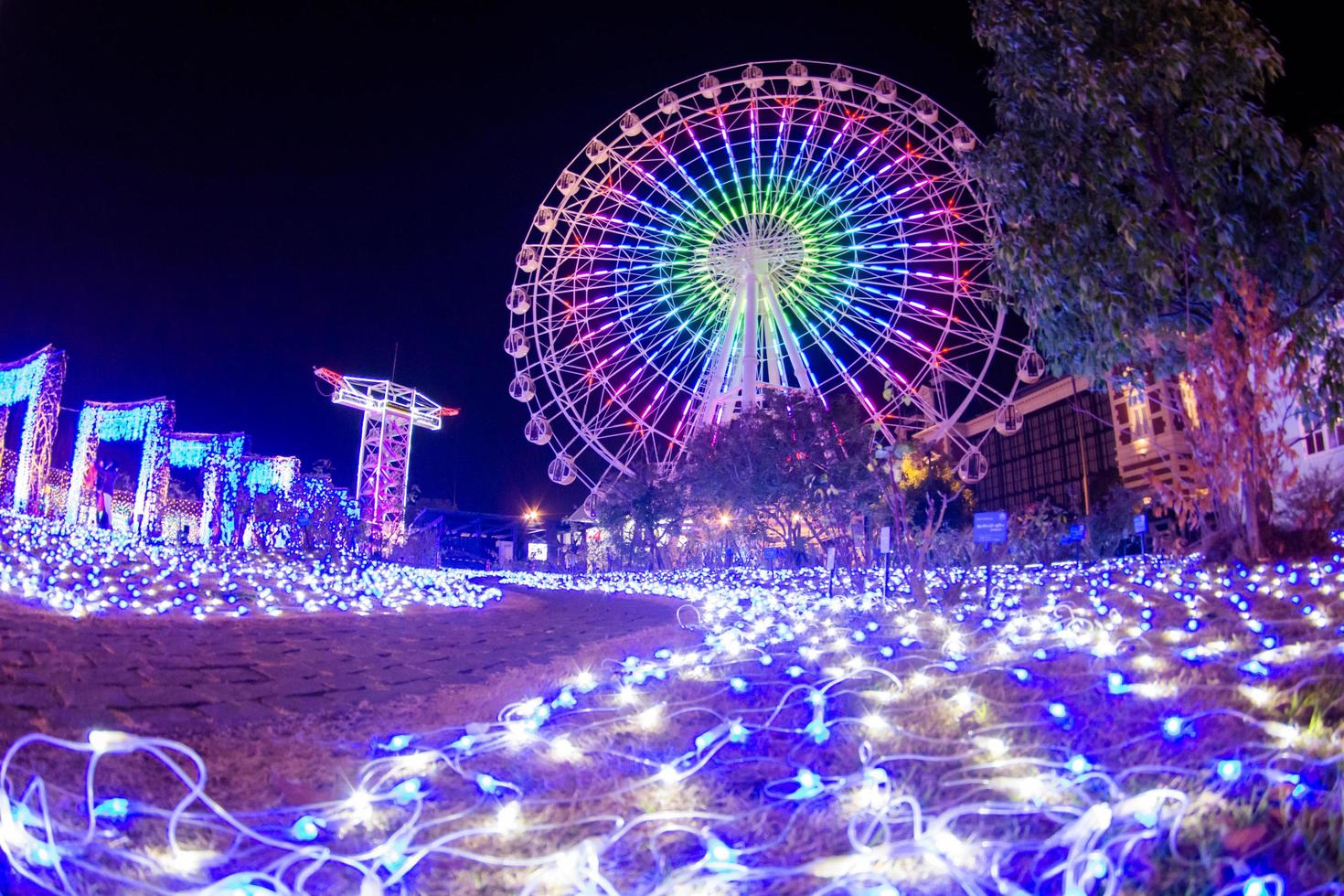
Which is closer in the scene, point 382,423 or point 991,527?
point 991,527

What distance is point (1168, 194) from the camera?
28.4ft

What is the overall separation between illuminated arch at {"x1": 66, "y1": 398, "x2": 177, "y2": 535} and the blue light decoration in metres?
16.6

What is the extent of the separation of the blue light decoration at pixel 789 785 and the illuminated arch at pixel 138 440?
16.6 metres

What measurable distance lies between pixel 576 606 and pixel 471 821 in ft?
34.2

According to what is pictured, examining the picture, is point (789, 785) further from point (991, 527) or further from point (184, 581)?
point (184, 581)

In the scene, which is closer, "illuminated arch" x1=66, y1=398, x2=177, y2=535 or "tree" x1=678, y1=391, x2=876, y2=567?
"tree" x1=678, y1=391, x2=876, y2=567

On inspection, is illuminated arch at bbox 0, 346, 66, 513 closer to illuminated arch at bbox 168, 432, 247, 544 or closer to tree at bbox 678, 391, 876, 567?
illuminated arch at bbox 168, 432, 247, 544

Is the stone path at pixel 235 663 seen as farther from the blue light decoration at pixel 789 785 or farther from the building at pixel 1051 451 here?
the building at pixel 1051 451

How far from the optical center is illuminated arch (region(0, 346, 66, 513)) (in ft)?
44.2

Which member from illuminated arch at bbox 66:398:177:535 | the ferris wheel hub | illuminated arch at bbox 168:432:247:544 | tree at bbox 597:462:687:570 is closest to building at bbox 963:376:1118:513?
tree at bbox 597:462:687:570

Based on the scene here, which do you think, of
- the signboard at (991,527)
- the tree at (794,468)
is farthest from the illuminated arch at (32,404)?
the signboard at (991,527)

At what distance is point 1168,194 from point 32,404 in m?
16.1

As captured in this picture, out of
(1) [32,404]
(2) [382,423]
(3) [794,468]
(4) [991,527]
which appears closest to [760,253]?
(3) [794,468]

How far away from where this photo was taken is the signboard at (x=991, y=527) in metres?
8.34
